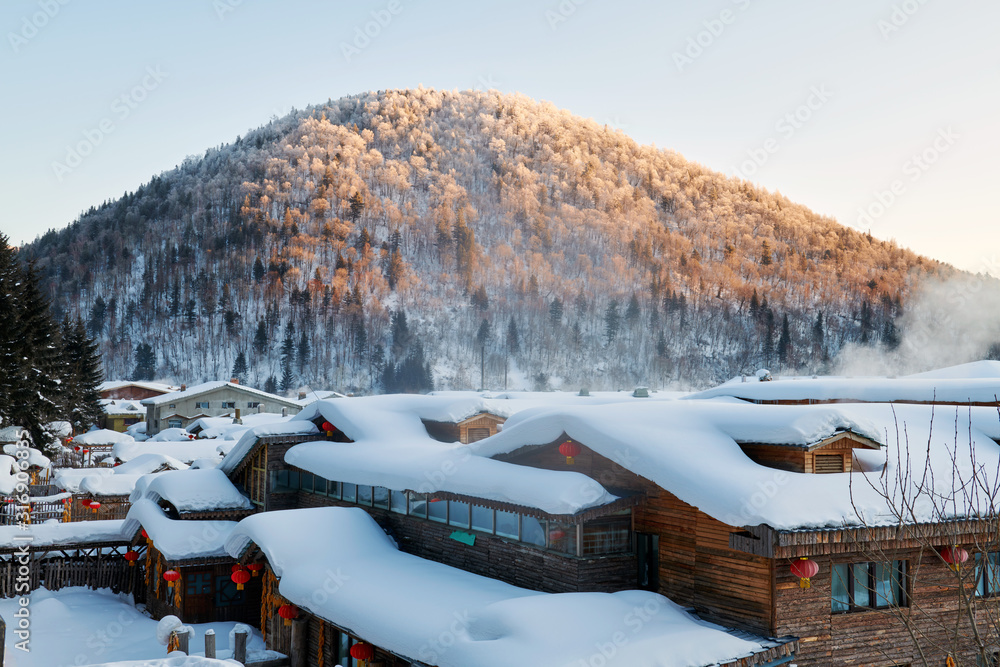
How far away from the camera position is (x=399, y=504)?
1795cm

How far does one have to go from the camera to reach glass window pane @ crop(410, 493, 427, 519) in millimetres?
17188

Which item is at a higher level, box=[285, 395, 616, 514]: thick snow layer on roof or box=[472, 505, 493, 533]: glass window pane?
box=[285, 395, 616, 514]: thick snow layer on roof

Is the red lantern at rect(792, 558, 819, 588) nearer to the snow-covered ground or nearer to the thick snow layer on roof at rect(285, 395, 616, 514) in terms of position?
the thick snow layer on roof at rect(285, 395, 616, 514)

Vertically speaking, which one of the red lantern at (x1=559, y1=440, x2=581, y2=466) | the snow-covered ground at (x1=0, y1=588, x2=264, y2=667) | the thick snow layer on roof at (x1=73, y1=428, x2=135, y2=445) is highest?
the red lantern at (x1=559, y1=440, x2=581, y2=466)

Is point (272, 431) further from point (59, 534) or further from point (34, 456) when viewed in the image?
point (34, 456)

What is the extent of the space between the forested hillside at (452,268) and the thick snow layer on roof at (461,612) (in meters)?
95.1

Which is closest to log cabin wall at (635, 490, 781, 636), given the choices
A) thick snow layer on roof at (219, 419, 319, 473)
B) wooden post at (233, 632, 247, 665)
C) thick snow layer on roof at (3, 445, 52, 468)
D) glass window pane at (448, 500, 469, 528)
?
glass window pane at (448, 500, 469, 528)

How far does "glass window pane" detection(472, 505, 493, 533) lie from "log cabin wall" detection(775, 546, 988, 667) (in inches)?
230

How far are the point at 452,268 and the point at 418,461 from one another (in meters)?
126

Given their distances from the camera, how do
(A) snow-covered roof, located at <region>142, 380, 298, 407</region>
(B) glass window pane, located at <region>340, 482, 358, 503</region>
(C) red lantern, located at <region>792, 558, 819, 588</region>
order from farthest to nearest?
1. (A) snow-covered roof, located at <region>142, 380, 298, 407</region>
2. (B) glass window pane, located at <region>340, 482, 358, 503</region>
3. (C) red lantern, located at <region>792, 558, 819, 588</region>

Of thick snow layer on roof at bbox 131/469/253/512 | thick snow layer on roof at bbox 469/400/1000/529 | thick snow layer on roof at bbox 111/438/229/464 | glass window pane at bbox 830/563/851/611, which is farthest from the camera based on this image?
thick snow layer on roof at bbox 111/438/229/464

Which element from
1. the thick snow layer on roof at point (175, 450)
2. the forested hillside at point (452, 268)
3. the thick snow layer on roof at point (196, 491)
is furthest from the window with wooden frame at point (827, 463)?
the forested hillside at point (452, 268)

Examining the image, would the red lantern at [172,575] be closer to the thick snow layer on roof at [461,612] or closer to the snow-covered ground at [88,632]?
the snow-covered ground at [88,632]

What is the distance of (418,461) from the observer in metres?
17.0
